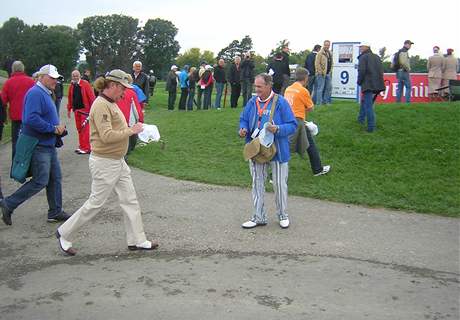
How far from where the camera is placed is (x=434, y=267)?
546 cm

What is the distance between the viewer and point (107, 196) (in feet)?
18.7

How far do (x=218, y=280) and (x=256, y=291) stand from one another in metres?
0.44

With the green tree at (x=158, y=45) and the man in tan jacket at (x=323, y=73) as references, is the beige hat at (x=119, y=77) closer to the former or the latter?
the man in tan jacket at (x=323, y=73)

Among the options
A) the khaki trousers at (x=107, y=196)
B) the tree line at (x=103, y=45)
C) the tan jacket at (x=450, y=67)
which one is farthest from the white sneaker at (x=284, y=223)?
the tree line at (x=103, y=45)

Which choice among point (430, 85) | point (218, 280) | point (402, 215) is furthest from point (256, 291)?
point (430, 85)

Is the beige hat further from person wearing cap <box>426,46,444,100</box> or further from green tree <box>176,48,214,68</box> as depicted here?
green tree <box>176,48,214,68</box>

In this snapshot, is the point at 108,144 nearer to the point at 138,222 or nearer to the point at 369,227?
the point at 138,222

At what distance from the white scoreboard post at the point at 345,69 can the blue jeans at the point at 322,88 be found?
9.98ft

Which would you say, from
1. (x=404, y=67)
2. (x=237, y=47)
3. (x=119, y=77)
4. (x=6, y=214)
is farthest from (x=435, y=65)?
(x=237, y=47)

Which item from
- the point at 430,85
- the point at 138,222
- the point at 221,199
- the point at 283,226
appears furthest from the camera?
the point at 430,85

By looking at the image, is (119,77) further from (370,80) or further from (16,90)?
(370,80)

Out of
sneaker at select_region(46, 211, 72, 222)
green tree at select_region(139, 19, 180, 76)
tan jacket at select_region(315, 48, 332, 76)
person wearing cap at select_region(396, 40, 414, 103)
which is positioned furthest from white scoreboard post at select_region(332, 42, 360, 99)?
green tree at select_region(139, 19, 180, 76)

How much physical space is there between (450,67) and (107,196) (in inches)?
561

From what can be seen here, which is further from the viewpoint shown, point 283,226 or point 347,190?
point 347,190
